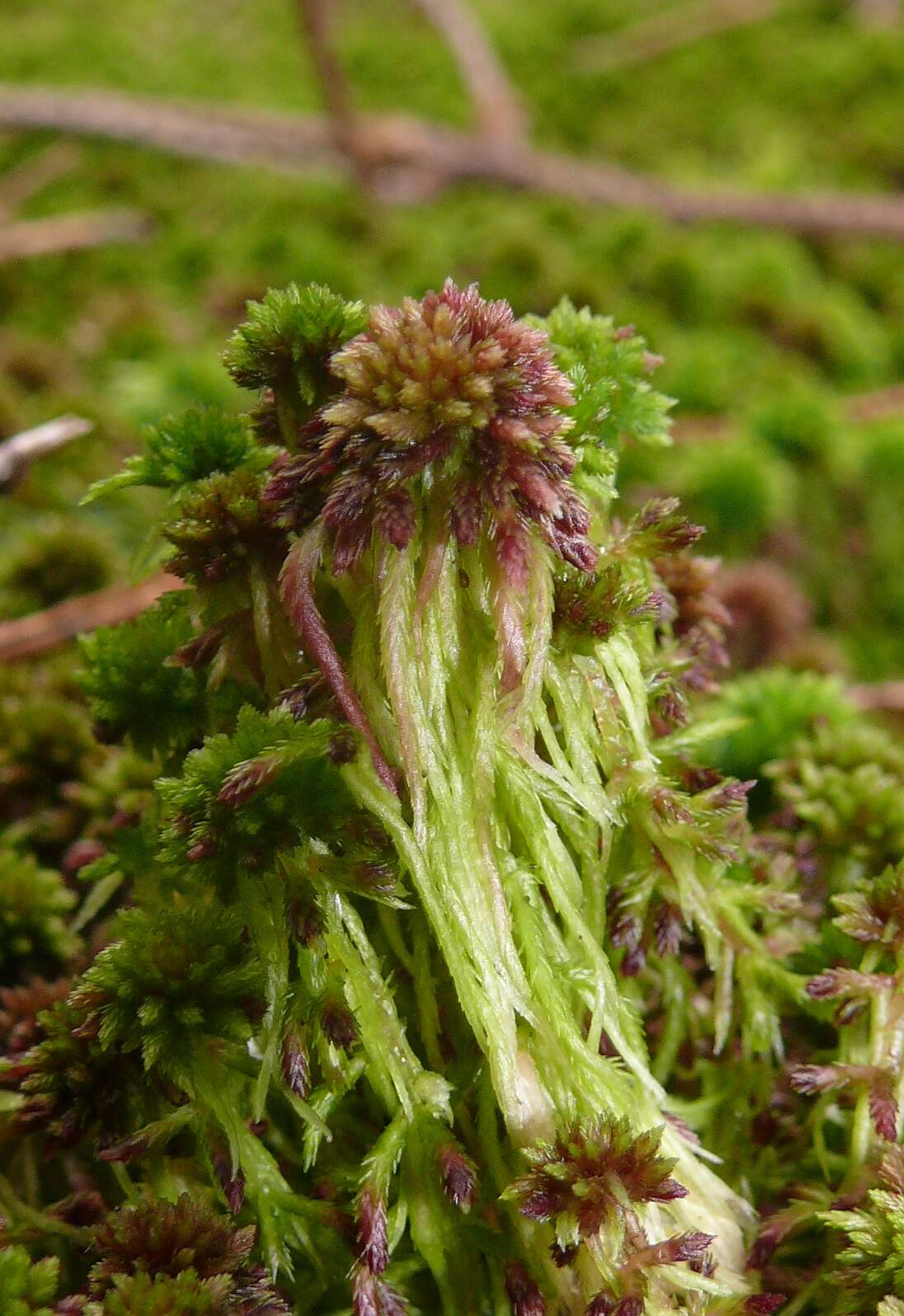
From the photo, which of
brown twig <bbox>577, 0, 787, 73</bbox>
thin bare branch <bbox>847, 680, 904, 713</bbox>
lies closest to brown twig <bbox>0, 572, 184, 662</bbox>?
thin bare branch <bbox>847, 680, 904, 713</bbox>

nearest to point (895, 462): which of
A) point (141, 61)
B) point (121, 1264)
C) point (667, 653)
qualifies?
point (667, 653)

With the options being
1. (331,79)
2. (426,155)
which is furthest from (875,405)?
(331,79)

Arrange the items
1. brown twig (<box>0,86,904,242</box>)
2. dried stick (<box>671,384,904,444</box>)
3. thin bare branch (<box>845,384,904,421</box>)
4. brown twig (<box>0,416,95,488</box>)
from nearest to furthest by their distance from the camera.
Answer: brown twig (<box>0,416,95,488</box>) < dried stick (<box>671,384,904,444</box>) < thin bare branch (<box>845,384,904,421</box>) < brown twig (<box>0,86,904,242</box>)

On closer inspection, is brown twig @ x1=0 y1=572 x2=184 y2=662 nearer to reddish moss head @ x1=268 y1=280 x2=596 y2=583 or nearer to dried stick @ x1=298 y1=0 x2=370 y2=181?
reddish moss head @ x1=268 y1=280 x2=596 y2=583

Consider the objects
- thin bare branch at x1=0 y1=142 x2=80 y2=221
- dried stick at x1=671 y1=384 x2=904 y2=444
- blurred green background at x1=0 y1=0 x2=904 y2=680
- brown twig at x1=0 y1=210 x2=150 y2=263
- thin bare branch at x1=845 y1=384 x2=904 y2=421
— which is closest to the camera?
blurred green background at x1=0 y1=0 x2=904 y2=680

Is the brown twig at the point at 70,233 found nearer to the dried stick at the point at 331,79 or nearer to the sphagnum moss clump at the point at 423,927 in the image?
the dried stick at the point at 331,79

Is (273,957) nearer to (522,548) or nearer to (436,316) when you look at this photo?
(522,548)

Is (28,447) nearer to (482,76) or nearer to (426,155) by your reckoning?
(426,155)

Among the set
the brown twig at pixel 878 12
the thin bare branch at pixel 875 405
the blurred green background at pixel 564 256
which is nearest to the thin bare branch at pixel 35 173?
the blurred green background at pixel 564 256
